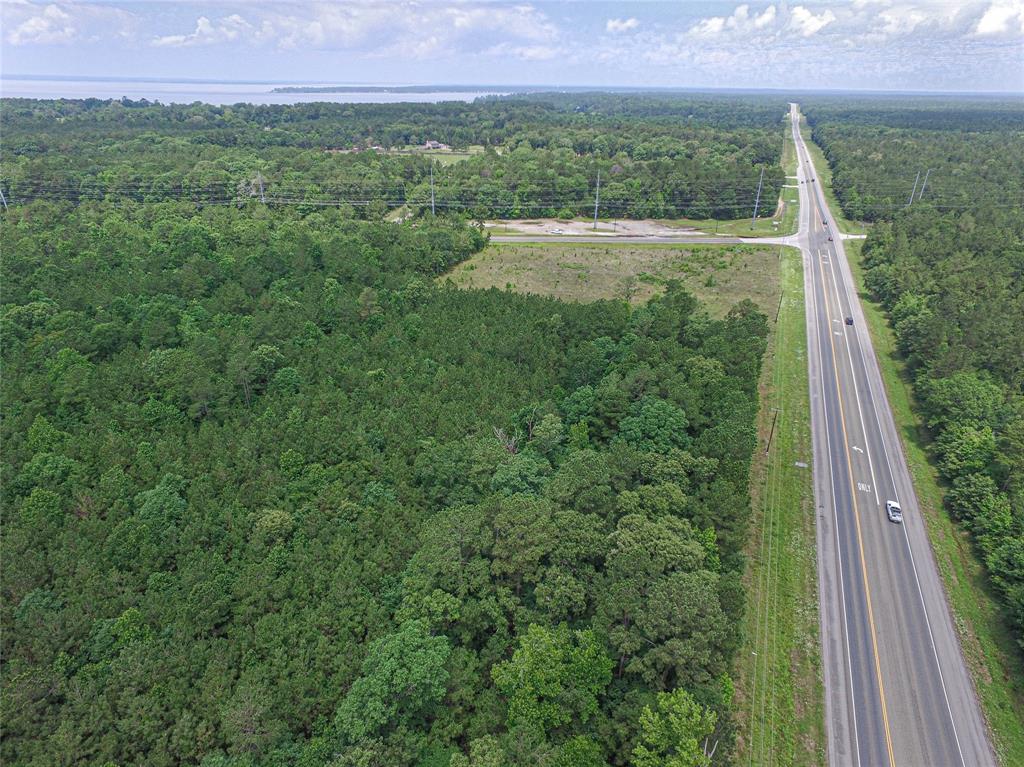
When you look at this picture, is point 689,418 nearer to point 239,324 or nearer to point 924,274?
point 239,324

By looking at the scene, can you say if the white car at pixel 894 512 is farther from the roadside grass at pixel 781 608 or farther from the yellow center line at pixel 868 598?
the roadside grass at pixel 781 608

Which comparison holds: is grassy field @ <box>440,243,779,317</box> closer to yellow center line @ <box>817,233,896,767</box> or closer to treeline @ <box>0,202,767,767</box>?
treeline @ <box>0,202,767,767</box>

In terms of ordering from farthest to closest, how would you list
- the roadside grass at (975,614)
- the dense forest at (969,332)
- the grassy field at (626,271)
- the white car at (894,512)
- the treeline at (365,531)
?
1. the grassy field at (626,271)
2. the white car at (894,512)
3. the dense forest at (969,332)
4. the roadside grass at (975,614)
5. the treeline at (365,531)

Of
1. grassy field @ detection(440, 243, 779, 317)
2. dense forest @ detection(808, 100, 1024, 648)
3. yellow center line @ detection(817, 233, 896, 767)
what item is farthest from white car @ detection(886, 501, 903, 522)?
grassy field @ detection(440, 243, 779, 317)

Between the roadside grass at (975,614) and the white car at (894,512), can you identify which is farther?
the white car at (894,512)

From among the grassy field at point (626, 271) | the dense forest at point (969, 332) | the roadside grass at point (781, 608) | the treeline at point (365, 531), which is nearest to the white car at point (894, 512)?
the dense forest at point (969, 332)

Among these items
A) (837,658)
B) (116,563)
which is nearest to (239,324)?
(116,563)
